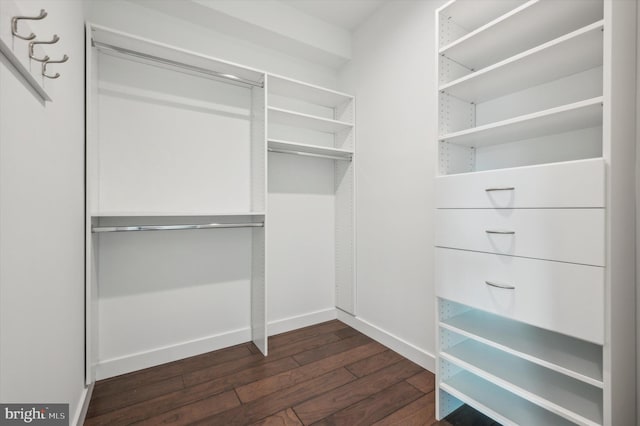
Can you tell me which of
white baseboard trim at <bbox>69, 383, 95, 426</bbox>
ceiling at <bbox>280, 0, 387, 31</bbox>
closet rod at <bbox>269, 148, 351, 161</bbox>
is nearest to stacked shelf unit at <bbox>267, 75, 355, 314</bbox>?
closet rod at <bbox>269, 148, 351, 161</bbox>

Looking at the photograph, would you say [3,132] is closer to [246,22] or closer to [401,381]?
[246,22]

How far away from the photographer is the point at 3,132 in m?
0.71

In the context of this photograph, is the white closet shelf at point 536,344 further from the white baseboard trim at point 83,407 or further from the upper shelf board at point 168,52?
the upper shelf board at point 168,52

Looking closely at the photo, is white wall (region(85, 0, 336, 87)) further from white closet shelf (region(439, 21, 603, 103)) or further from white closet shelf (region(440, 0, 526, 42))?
white closet shelf (region(439, 21, 603, 103))

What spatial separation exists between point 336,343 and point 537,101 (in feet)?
6.88

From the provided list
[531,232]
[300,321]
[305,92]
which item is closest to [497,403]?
[531,232]

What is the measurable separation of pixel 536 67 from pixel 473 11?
46 centimetres

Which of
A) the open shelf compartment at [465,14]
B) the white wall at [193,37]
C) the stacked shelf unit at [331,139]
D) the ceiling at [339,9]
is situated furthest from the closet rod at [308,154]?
the open shelf compartment at [465,14]

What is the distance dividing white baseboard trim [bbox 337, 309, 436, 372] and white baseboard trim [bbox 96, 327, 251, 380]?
93 centimetres

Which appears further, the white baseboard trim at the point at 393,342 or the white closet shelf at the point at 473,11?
the white baseboard trim at the point at 393,342

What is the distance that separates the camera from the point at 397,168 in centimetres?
215

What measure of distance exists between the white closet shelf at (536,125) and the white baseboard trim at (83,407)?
226cm

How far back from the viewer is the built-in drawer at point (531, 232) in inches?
37.7

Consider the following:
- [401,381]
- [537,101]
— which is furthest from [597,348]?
[537,101]
